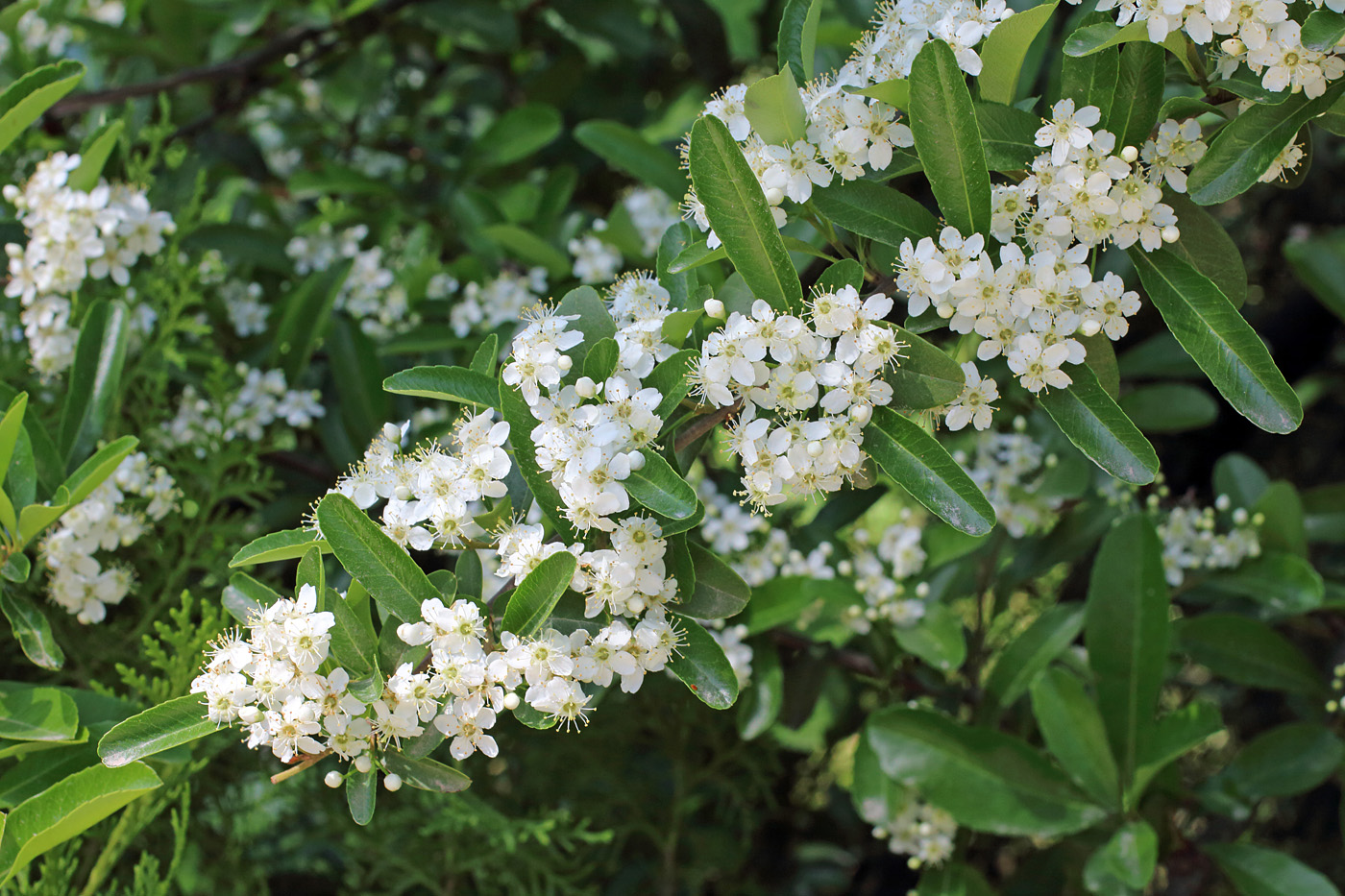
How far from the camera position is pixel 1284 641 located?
188cm

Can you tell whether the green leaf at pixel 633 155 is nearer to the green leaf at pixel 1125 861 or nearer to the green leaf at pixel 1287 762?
the green leaf at pixel 1125 861

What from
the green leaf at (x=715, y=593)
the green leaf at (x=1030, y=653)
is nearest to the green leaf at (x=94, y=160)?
the green leaf at (x=715, y=593)

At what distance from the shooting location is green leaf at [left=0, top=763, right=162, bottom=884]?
1.08 metres

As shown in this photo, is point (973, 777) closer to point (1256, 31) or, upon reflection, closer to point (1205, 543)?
point (1205, 543)

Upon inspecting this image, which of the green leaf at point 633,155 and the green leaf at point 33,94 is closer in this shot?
the green leaf at point 33,94

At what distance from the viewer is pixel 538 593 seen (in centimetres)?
101

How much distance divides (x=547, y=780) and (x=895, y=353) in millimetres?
1313

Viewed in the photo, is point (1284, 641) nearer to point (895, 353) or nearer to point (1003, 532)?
point (1003, 532)

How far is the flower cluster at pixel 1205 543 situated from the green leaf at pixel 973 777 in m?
0.50

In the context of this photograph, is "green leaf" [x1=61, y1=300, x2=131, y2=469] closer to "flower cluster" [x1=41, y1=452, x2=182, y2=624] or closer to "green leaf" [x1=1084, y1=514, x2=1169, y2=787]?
Result: "flower cluster" [x1=41, y1=452, x2=182, y2=624]

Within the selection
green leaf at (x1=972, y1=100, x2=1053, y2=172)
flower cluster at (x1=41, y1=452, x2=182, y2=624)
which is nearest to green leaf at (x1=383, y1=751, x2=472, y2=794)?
flower cluster at (x1=41, y1=452, x2=182, y2=624)

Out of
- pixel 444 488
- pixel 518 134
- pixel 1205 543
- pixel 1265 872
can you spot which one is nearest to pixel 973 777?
pixel 1265 872

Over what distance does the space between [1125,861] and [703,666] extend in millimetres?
887

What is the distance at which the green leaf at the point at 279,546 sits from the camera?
1080mm
